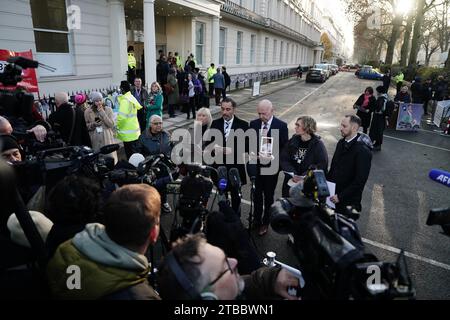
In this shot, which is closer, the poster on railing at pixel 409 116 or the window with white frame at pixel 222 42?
the poster on railing at pixel 409 116

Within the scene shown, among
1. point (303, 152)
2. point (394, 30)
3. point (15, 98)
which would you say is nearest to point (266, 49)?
point (394, 30)

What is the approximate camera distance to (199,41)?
18.4 metres

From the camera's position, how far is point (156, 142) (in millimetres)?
4750

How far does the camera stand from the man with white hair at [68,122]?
469 centimetres

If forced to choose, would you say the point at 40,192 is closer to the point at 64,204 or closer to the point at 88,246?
the point at 64,204

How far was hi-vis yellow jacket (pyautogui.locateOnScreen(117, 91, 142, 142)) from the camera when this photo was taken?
5949 mm

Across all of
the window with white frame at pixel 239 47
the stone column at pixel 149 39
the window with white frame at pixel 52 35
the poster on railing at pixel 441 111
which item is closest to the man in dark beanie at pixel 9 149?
A: the window with white frame at pixel 52 35

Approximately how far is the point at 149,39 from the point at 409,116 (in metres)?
10.6

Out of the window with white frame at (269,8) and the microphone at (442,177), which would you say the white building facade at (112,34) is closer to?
the window with white frame at (269,8)

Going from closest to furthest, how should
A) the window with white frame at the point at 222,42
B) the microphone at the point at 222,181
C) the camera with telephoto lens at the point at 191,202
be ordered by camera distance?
1. the camera with telephoto lens at the point at 191,202
2. the microphone at the point at 222,181
3. the window with white frame at the point at 222,42

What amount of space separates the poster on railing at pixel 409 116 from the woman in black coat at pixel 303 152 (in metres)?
9.85

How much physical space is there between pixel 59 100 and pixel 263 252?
12.8 ft

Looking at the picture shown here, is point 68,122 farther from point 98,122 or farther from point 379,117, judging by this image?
point 379,117
